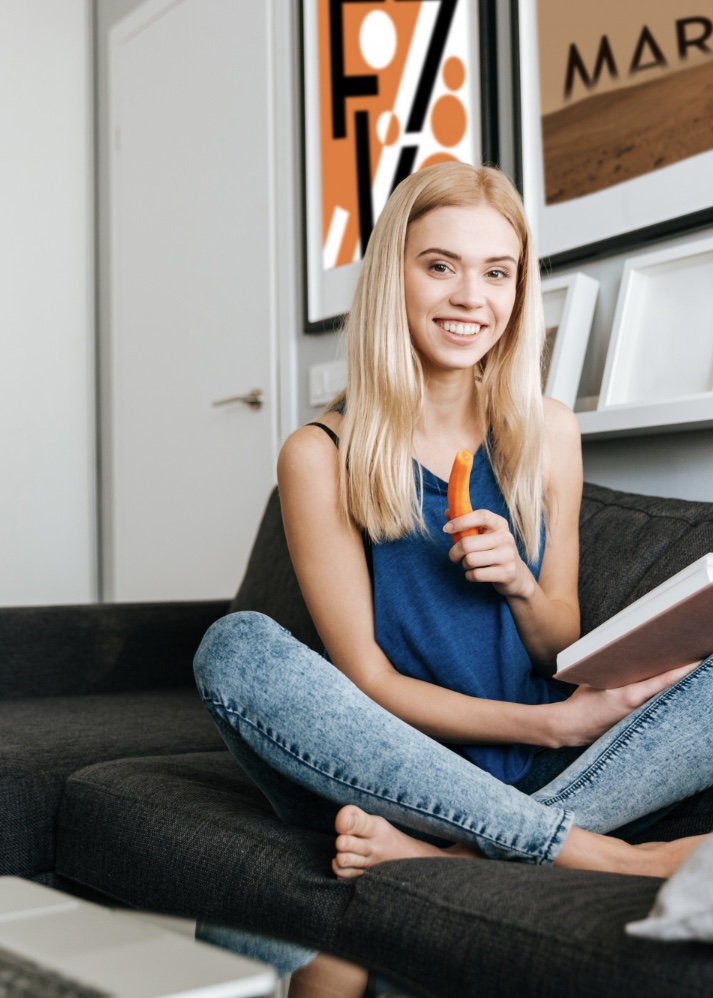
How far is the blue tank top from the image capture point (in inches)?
52.7

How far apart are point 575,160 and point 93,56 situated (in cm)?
242

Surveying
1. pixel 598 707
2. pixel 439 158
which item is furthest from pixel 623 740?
pixel 439 158

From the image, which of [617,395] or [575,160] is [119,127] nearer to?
[575,160]

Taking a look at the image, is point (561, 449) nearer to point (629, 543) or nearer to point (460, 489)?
point (629, 543)

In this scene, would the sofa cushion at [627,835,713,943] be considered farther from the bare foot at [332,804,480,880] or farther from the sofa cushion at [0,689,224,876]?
the sofa cushion at [0,689,224,876]

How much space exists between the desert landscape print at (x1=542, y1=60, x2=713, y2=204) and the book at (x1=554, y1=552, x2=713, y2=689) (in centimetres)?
105

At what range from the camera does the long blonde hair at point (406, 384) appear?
4.52 feet

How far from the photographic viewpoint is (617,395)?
6.25ft

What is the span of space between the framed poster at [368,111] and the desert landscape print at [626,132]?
27 centimetres

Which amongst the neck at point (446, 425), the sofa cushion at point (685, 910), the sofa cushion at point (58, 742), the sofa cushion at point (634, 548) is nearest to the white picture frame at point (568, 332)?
the sofa cushion at point (634, 548)

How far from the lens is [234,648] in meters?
1.12

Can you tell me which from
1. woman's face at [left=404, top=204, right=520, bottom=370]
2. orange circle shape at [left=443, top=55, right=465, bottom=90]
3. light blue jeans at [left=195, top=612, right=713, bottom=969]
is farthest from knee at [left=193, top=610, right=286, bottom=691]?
orange circle shape at [left=443, top=55, right=465, bottom=90]

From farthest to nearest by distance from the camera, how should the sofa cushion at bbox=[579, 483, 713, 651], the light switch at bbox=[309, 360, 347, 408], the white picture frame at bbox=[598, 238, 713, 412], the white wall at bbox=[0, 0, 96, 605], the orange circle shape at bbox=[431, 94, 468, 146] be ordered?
the white wall at bbox=[0, 0, 96, 605] → the light switch at bbox=[309, 360, 347, 408] → the orange circle shape at bbox=[431, 94, 468, 146] → the white picture frame at bbox=[598, 238, 713, 412] → the sofa cushion at bbox=[579, 483, 713, 651]

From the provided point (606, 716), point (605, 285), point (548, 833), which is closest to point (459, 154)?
point (605, 285)
